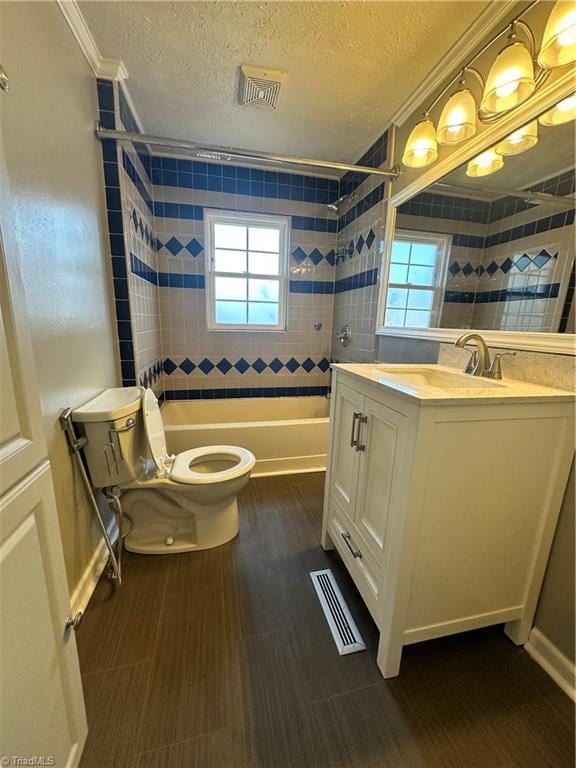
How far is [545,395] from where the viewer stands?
934 millimetres

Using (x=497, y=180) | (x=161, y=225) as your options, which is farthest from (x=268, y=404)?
(x=497, y=180)

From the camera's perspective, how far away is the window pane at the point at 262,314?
3.00 metres

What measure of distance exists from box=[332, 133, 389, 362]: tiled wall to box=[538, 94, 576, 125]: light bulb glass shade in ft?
3.66

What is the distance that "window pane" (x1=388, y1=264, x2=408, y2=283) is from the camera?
2014mm

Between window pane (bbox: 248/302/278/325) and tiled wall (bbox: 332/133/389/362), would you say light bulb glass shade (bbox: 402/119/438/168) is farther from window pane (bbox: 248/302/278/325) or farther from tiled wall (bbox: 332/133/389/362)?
window pane (bbox: 248/302/278/325)

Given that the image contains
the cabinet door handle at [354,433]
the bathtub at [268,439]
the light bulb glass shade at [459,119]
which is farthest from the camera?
the bathtub at [268,439]

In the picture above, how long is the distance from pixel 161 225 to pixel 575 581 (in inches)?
132

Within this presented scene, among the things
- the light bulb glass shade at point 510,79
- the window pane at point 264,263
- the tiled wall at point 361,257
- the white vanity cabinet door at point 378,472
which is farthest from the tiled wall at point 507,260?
the window pane at point 264,263

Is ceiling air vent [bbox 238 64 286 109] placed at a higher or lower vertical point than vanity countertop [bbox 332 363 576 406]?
higher

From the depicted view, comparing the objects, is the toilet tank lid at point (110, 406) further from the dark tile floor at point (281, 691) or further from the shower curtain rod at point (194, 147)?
the shower curtain rod at point (194, 147)

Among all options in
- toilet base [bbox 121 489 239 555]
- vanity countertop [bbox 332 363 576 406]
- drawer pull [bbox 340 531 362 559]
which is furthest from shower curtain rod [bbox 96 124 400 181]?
drawer pull [bbox 340 531 362 559]

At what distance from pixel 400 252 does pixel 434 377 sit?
3.37 ft

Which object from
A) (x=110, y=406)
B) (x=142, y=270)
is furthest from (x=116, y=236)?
(x=110, y=406)

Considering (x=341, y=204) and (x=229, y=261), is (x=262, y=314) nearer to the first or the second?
(x=229, y=261)
